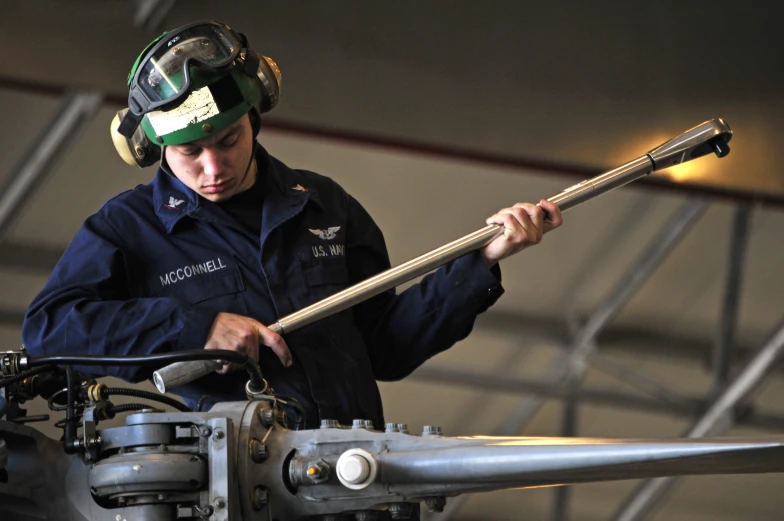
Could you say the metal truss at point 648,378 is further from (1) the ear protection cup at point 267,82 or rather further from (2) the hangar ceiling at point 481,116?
(1) the ear protection cup at point 267,82

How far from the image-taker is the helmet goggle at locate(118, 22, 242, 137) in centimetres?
192

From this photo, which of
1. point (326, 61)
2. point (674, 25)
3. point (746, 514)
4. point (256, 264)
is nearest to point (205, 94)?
point (256, 264)

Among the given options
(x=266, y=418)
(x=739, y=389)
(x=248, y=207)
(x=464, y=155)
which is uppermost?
(x=464, y=155)

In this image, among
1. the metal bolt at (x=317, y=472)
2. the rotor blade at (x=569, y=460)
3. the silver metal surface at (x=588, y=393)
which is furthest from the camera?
the silver metal surface at (x=588, y=393)

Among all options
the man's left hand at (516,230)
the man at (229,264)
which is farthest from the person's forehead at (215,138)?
the man's left hand at (516,230)

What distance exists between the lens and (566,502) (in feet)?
22.6

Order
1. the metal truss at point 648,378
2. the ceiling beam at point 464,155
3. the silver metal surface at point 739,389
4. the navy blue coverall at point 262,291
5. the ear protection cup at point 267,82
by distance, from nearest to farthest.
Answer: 1. the navy blue coverall at point 262,291
2. the ear protection cup at point 267,82
3. the ceiling beam at point 464,155
4. the metal truss at point 648,378
5. the silver metal surface at point 739,389

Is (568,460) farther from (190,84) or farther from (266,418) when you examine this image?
(190,84)

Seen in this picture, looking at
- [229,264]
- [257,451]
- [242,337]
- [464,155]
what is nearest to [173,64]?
[229,264]

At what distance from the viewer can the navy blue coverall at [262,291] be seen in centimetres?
183

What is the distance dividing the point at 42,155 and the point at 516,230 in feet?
10.7

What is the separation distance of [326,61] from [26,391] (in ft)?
10.5

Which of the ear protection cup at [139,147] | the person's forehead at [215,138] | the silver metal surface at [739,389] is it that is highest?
the silver metal surface at [739,389]

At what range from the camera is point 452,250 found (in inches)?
81.1
